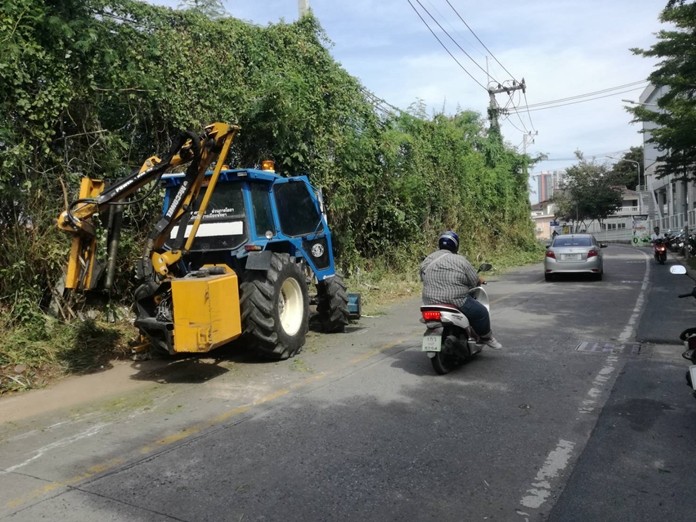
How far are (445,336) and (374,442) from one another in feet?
7.59

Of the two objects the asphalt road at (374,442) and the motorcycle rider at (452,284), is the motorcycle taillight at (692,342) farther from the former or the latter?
the motorcycle rider at (452,284)

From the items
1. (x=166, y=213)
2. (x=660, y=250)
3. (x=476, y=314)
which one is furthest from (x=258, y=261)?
(x=660, y=250)

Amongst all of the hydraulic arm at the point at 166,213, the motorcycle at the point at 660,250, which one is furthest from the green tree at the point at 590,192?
the hydraulic arm at the point at 166,213

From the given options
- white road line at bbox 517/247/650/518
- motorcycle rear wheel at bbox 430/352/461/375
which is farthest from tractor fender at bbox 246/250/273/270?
white road line at bbox 517/247/650/518

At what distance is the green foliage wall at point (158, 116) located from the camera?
7812 millimetres

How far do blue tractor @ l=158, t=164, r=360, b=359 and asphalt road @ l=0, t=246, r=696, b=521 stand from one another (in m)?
A: 0.52

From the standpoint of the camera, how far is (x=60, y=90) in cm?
797

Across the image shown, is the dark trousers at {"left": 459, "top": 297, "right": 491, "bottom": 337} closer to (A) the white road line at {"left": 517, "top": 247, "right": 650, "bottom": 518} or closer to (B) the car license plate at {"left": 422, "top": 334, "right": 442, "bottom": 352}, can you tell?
(B) the car license plate at {"left": 422, "top": 334, "right": 442, "bottom": 352}

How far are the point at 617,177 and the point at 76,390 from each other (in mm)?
79932

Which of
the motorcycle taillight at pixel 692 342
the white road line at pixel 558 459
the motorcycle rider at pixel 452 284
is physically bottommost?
the white road line at pixel 558 459

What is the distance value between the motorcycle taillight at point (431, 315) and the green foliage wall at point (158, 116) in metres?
4.88

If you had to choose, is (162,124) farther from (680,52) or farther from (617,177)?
(617,177)

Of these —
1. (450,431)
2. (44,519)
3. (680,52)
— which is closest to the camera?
(44,519)

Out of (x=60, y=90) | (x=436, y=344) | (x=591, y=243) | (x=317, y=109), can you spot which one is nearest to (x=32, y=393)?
(x=60, y=90)
